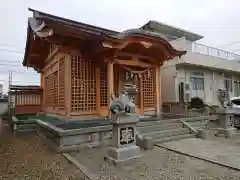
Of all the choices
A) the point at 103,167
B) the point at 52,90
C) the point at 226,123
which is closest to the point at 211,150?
the point at 226,123

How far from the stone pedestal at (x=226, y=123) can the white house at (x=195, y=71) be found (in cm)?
573

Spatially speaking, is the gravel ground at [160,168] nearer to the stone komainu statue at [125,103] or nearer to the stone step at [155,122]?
the stone komainu statue at [125,103]

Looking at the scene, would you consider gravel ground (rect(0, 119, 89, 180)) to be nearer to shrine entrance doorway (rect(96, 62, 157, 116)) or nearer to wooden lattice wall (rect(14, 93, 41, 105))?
shrine entrance doorway (rect(96, 62, 157, 116))

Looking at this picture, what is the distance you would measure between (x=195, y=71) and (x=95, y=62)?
355 inches

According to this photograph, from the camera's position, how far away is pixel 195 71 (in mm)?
15750

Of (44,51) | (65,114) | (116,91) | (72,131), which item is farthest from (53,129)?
(44,51)

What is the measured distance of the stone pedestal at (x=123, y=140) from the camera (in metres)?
5.11

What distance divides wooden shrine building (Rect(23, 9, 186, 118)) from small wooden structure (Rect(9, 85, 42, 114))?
258 cm

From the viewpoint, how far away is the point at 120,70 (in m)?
10.8

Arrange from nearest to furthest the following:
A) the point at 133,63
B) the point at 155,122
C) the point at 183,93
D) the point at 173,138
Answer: the point at 173,138
the point at 155,122
the point at 133,63
the point at 183,93

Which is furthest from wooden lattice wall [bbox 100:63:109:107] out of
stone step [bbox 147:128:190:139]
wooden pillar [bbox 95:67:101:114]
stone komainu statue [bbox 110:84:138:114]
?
stone komainu statue [bbox 110:84:138:114]

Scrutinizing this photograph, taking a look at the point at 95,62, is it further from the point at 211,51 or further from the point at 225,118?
the point at 211,51

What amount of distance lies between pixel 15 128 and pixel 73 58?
3.96 m

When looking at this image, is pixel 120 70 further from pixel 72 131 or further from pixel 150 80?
pixel 72 131
